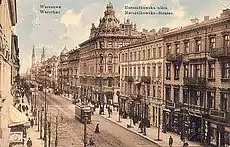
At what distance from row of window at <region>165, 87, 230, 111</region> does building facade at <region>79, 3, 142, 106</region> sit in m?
1.73

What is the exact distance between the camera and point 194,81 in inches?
571

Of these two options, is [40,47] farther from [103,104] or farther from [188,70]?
[188,70]

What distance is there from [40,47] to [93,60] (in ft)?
6.86

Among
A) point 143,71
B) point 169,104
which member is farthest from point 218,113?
point 143,71

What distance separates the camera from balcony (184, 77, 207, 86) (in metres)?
14.3

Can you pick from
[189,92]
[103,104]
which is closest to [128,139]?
[103,104]

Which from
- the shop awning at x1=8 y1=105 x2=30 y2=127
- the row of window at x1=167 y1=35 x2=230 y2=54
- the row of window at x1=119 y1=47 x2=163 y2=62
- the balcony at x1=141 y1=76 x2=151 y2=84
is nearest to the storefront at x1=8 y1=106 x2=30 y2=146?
the shop awning at x1=8 y1=105 x2=30 y2=127

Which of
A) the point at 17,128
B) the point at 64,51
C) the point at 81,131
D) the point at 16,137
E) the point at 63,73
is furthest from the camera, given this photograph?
the point at 63,73

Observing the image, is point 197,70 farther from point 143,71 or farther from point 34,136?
point 34,136

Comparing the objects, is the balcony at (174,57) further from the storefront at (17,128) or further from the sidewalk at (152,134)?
the storefront at (17,128)

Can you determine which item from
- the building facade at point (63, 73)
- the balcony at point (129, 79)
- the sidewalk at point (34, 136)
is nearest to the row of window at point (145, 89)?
the balcony at point (129, 79)

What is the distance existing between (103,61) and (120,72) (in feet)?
2.00

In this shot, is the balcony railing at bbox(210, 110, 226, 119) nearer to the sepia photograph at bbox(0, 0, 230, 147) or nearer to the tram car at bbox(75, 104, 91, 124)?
the sepia photograph at bbox(0, 0, 230, 147)

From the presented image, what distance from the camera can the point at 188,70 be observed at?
1478 cm
